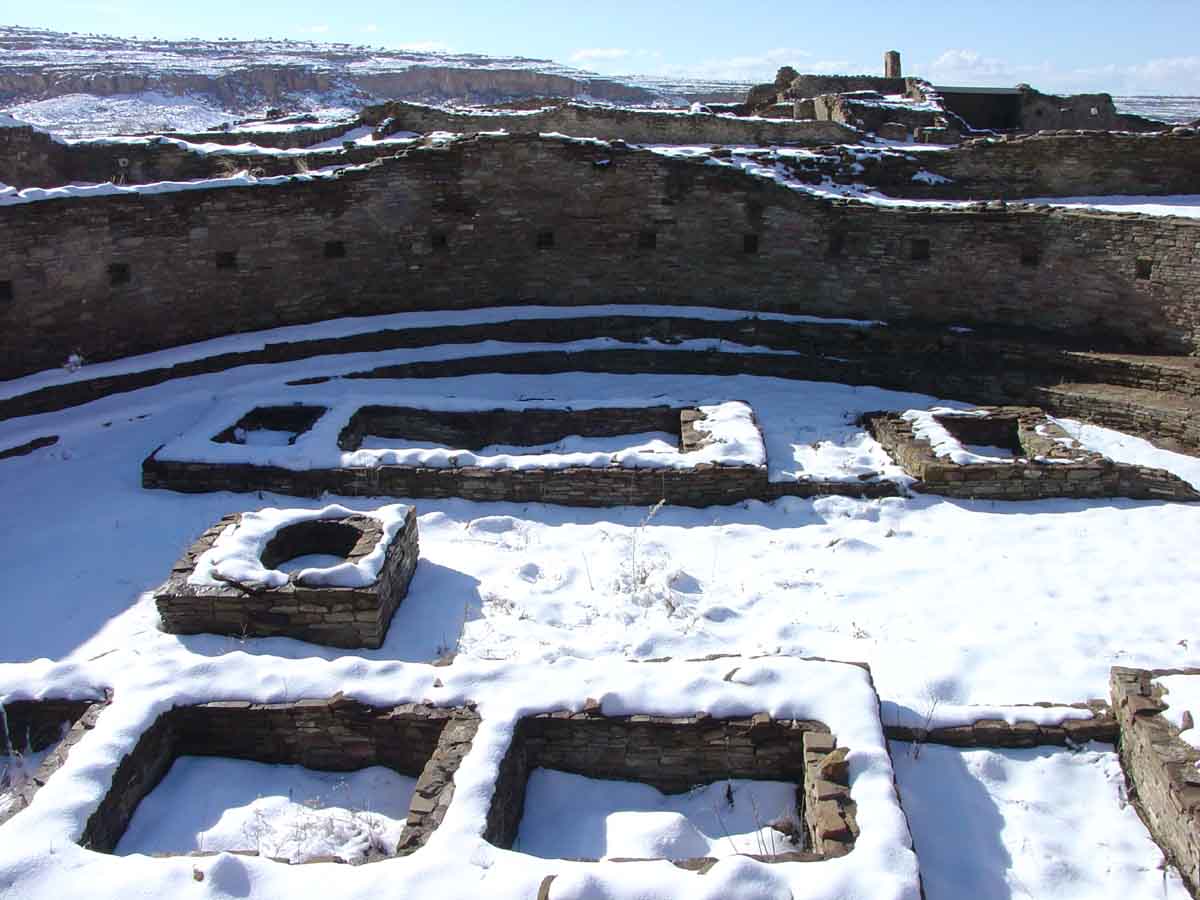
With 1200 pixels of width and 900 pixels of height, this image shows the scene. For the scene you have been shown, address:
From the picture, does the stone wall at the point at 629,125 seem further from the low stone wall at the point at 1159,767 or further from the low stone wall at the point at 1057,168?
the low stone wall at the point at 1159,767

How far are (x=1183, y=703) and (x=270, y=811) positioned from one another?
503 centimetres

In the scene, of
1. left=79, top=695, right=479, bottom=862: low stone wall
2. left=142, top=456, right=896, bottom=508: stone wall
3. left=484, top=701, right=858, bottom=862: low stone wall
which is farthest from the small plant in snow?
left=79, top=695, right=479, bottom=862: low stone wall

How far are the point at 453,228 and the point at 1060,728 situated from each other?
984cm

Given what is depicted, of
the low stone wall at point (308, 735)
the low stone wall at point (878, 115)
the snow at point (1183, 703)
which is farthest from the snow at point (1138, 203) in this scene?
the low stone wall at point (308, 735)

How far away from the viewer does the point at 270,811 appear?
16.8 feet

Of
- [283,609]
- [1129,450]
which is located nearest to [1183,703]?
[1129,450]

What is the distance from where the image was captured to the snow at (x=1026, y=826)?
15.0 feet

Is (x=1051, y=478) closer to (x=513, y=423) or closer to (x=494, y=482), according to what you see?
(x=494, y=482)

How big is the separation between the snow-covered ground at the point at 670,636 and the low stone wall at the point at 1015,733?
0.08 metres

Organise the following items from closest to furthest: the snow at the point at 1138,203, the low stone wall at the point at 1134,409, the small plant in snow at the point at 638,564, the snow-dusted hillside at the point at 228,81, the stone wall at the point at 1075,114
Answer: the small plant in snow at the point at 638,564 < the low stone wall at the point at 1134,409 < the snow at the point at 1138,203 < the stone wall at the point at 1075,114 < the snow-dusted hillside at the point at 228,81

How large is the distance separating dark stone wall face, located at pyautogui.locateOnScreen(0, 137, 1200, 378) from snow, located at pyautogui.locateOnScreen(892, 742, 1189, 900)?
7555 millimetres

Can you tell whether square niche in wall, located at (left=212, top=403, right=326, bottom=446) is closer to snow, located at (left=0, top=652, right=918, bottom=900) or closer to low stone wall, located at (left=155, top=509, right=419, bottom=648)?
low stone wall, located at (left=155, top=509, right=419, bottom=648)

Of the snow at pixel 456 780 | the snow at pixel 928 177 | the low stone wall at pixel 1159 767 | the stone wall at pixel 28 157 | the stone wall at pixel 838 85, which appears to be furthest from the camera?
the stone wall at pixel 838 85

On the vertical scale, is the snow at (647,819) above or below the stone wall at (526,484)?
below
